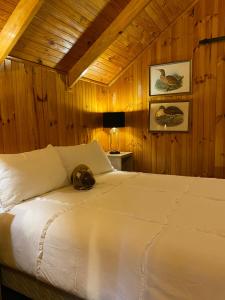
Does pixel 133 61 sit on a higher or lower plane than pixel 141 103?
higher

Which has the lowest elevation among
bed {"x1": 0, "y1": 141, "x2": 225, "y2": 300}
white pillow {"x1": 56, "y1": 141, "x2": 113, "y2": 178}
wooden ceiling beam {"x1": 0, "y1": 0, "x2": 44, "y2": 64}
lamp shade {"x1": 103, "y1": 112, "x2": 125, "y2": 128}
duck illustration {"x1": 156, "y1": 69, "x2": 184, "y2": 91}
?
bed {"x1": 0, "y1": 141, "x2": 225, "y2": 300}

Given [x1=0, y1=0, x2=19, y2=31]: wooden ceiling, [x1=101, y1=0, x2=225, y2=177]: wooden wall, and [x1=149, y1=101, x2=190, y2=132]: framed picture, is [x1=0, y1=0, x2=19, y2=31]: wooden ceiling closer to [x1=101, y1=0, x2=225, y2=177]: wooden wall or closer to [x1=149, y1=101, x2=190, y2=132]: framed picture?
[x1=101, y1=0, x2=225, y2=177]: wooden wall

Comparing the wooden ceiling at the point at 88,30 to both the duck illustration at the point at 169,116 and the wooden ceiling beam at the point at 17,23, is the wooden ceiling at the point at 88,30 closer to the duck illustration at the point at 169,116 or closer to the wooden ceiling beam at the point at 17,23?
the wooden ceiling beam at the point at 17,23

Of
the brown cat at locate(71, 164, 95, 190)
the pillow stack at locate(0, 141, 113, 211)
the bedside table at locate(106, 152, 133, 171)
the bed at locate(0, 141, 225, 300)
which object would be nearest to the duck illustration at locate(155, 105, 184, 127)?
the bedside table at locate(106, 152, 133, 171)

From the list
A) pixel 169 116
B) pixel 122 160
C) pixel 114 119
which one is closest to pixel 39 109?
pixel 114 119

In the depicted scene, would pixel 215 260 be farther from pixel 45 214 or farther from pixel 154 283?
pixel 45 214

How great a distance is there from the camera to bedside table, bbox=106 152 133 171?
133 inches

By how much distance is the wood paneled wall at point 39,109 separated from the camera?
90.0 inches

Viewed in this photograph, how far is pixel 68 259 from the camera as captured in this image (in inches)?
51.1

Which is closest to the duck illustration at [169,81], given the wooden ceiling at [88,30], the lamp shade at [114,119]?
the wooden ceiling at [88,30]

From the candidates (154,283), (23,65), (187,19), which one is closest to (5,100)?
(23,65)

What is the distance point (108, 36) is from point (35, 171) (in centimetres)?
175

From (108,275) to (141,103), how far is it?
2.95 meters

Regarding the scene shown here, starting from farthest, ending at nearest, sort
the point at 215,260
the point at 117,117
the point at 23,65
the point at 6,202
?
the point at 117,117 < the point at 23,65 < the point at 6,202 < the point at 215,260
